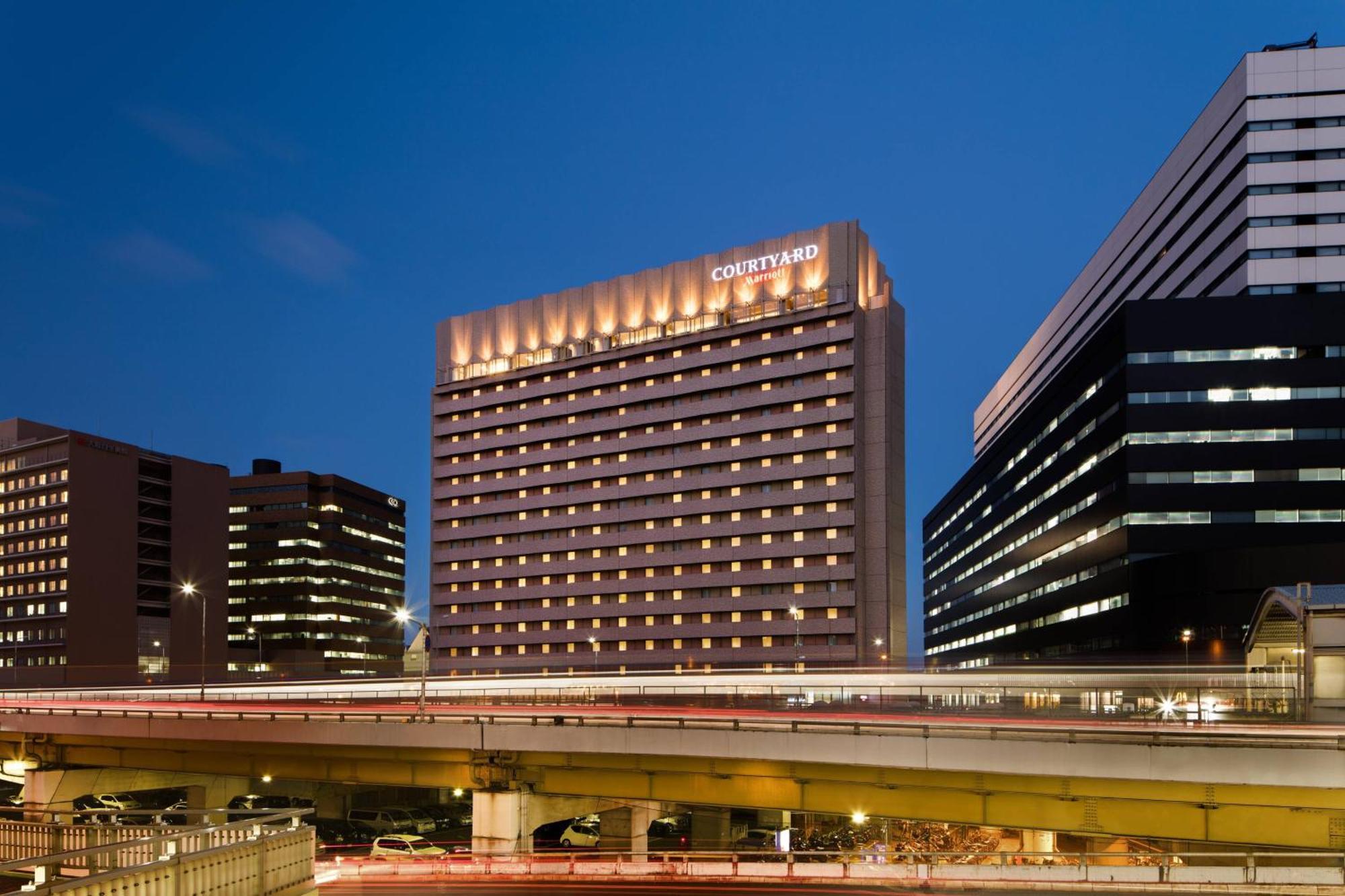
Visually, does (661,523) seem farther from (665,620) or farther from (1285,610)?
(1285,610)

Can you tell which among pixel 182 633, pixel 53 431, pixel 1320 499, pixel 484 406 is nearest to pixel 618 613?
pixel 484 406

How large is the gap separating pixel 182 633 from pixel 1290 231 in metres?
148

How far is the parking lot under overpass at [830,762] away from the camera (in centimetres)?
2902

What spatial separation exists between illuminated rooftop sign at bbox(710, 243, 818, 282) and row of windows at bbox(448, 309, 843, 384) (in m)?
4.03

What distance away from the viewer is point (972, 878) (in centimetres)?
2794

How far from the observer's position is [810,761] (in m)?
34.8

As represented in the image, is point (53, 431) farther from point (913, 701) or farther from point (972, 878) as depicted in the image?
point (972, 878)

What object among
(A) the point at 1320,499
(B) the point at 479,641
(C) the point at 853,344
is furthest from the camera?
(B) the point at 479,641

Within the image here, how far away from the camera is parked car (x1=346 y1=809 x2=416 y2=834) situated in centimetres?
6581

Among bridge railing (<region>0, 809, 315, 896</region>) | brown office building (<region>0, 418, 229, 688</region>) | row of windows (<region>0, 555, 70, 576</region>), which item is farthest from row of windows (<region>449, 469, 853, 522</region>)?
bridge railing (<region>0, 809, 315, 896</region>)

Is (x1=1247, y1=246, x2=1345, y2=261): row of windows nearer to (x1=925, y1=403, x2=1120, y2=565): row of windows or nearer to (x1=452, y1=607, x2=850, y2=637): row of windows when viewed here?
(x1=925, y1=403, x2=1120, y2=565): row of windows

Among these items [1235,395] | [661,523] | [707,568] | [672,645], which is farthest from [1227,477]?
[661,523]

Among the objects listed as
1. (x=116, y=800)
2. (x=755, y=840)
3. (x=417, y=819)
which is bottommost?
(x=755, y=840)

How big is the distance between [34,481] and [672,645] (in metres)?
90.8
